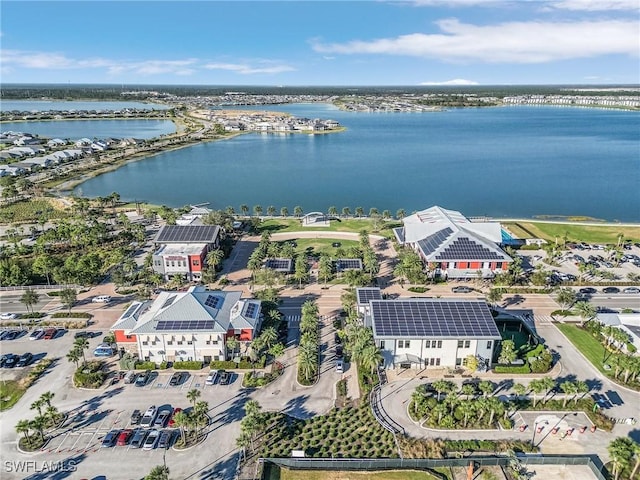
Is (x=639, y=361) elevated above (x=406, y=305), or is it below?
below

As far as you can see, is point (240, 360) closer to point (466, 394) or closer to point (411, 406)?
point (411, 406)

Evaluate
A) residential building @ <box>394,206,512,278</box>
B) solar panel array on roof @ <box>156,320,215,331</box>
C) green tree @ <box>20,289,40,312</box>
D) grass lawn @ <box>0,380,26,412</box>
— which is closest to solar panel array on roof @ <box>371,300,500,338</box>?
solar panel array on roof @ <box>156,320,215,331</box>

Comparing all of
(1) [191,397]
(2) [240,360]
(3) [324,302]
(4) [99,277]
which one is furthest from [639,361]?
(4) [99,277]

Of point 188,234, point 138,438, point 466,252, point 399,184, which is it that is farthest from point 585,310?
point 399,184

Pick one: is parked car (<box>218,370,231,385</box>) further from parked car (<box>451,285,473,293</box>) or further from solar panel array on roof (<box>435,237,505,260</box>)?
solar panel array on roof (<box>435,237,505,260</box>)

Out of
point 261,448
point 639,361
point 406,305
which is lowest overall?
point 261,448

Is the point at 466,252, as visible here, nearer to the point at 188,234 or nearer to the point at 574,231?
the point at 574,231
